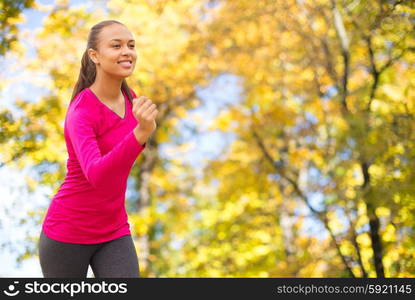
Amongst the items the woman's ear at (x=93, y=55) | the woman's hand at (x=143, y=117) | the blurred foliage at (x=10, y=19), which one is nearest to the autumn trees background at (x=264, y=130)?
the blurred foliage at (x=10, y=19)

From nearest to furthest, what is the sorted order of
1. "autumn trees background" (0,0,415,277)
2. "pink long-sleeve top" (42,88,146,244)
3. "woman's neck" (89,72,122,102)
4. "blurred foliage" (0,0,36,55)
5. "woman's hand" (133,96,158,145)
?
"woman's hand" (133,96,158,145)
"pink long-sleeve top" (42,88,146,244)
"woman's neck" (89,72,122,102)
"blurred foliage" (0,0,36,55)
"autumn trees background" (0,0,415,277)

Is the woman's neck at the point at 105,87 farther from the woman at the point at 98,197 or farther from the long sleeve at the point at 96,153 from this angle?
the long sleeve at the point at 96,153

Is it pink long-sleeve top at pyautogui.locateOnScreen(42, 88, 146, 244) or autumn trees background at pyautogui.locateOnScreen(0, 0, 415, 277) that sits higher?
autumn trees background at pyautogui.locateOnScreen(0, 0, 415, 277)

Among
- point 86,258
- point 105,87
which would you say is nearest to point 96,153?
point 105,87

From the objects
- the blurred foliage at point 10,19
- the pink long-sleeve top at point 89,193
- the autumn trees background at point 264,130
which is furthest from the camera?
the autumn trees background at point 264,130

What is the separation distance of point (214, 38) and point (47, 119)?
4545 mm

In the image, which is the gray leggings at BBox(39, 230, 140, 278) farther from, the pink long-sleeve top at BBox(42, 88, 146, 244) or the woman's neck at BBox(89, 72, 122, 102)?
the woman's neck at BBox(89, 72, 122, 102)

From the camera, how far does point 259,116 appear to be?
360 inches

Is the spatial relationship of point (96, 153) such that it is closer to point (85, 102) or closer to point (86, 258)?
point (85, 102)

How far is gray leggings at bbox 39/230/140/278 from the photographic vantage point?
211 centimetres

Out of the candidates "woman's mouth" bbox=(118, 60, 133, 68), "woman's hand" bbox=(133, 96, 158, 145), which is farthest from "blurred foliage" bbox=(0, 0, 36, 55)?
"woman's hand" bbox=(133, 96, 158, 145)

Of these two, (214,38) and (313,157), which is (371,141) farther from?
(214,38)

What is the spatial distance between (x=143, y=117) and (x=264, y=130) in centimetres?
718

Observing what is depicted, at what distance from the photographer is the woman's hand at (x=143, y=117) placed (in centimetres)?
175
